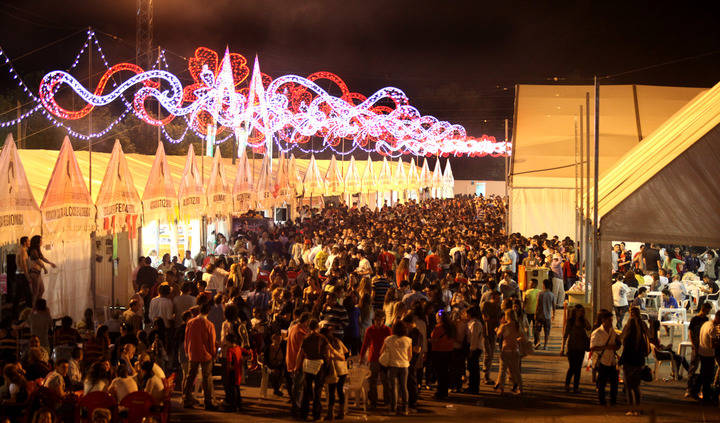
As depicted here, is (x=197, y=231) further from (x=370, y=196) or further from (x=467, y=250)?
(x=370, y=196)

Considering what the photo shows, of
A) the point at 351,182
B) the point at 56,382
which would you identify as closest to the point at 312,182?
the point at 351,182

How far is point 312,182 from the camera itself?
31.7 m

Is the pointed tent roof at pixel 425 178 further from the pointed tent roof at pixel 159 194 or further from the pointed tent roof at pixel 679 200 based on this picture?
the pointed tent roof at pixel 679 200

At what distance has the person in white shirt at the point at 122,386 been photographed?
7652 mm

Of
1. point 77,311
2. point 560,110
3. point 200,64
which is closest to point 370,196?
point 560,110

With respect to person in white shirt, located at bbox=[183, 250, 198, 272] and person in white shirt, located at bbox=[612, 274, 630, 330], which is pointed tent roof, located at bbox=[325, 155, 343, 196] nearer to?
person in white shirt, located at bbox=[183, 250, 198, 272]

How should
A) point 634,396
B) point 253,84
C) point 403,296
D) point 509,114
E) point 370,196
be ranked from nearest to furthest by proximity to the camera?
point 634,396, point 403,296, point 253,84, point 370,196, point 509,114

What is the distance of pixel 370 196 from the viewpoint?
5728 centimetres

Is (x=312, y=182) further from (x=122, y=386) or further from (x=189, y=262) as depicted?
(x=122, y=386)

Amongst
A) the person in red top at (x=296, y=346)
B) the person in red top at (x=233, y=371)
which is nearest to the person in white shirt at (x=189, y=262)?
the person in red top at (x=233, y=371)

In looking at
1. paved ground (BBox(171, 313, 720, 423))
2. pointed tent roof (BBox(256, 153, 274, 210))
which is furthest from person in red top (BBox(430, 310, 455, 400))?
pointed tent roof (BBox(256, 153, 274, 210))

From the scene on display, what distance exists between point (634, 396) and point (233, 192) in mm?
13300

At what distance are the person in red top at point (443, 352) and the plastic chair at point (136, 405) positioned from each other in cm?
434

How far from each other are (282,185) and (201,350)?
638 inches
